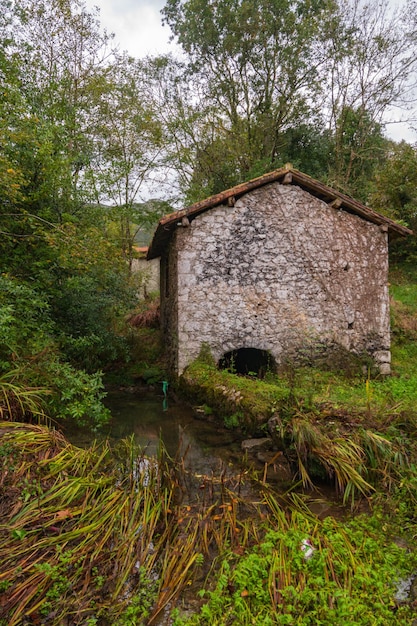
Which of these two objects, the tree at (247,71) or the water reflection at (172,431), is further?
the tree at (247,71)

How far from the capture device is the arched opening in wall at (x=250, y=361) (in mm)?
9492

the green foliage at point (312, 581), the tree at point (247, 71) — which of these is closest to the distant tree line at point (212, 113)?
the tree at point (247, 71)

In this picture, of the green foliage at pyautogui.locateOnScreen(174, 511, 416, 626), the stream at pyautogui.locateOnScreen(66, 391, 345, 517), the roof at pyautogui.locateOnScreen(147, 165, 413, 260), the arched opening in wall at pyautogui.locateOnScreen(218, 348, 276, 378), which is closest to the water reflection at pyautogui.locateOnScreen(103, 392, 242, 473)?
the stream at pyautogui.locateOnScreen(66, 391, 345, 517)

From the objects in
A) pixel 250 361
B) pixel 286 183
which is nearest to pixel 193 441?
pixel 250 361

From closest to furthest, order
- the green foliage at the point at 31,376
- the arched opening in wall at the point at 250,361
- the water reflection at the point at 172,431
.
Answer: the green foliage at the point at 31,376
the water reflection at the point at 172,431
the arched opening in wall at the point at 250,361

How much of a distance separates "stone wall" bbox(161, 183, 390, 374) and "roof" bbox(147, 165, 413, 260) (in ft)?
0.50

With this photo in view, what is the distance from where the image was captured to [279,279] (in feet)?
30.6

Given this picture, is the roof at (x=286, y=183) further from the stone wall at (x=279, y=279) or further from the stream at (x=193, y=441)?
the stream at (x=193, y=441)

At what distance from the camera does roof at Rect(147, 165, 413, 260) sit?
29.2 ft

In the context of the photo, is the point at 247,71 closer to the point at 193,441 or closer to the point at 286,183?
the point at 286,183

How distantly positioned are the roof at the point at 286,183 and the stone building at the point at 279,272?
2 centimetres

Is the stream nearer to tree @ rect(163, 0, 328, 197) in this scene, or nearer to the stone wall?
the stone wall

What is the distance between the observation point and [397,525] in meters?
3.73

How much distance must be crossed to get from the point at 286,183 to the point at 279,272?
2.09m
